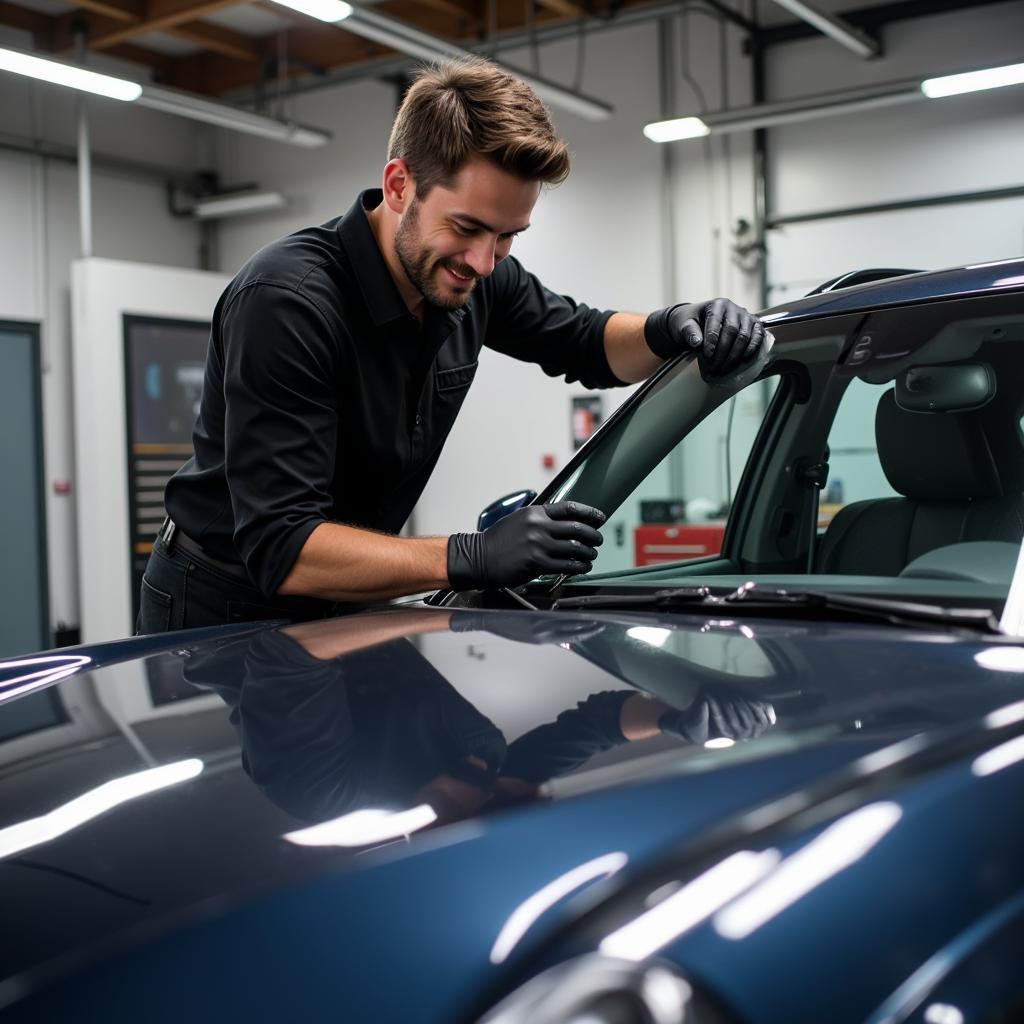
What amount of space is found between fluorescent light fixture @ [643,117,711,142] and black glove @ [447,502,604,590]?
5.67m

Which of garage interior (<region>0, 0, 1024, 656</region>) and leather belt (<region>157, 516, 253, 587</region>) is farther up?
garage interior (<region>0, 0, 1024, 656</region>)

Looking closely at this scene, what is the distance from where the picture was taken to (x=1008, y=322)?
1.81 meters

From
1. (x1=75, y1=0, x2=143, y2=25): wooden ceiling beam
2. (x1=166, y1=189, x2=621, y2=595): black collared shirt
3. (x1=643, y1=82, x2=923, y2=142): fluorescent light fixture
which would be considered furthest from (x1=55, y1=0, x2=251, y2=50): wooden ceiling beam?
(x1=166, y1=189, x2=621, y2=595): black collared shirt

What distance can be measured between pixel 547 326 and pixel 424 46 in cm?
471

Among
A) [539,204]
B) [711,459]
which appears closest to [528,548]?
[711,459]

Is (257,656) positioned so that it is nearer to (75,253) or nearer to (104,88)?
(104,88)

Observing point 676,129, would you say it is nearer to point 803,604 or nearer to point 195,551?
point 195,551

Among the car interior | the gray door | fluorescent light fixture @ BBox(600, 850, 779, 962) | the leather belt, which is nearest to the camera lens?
fluorescent light fixture @ BBox(600, 850, 779, 962)

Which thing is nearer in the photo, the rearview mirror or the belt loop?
the rearview mirror

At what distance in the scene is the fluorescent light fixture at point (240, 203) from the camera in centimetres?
921

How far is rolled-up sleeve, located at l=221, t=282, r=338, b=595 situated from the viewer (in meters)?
2.07

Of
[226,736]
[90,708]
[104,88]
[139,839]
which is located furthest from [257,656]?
[104,88]

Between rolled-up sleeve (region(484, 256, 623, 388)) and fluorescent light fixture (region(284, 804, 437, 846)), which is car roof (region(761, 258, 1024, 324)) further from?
fluorescent light fixture (region(284, 804, 437, 846))

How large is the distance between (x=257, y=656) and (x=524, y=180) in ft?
3.42
